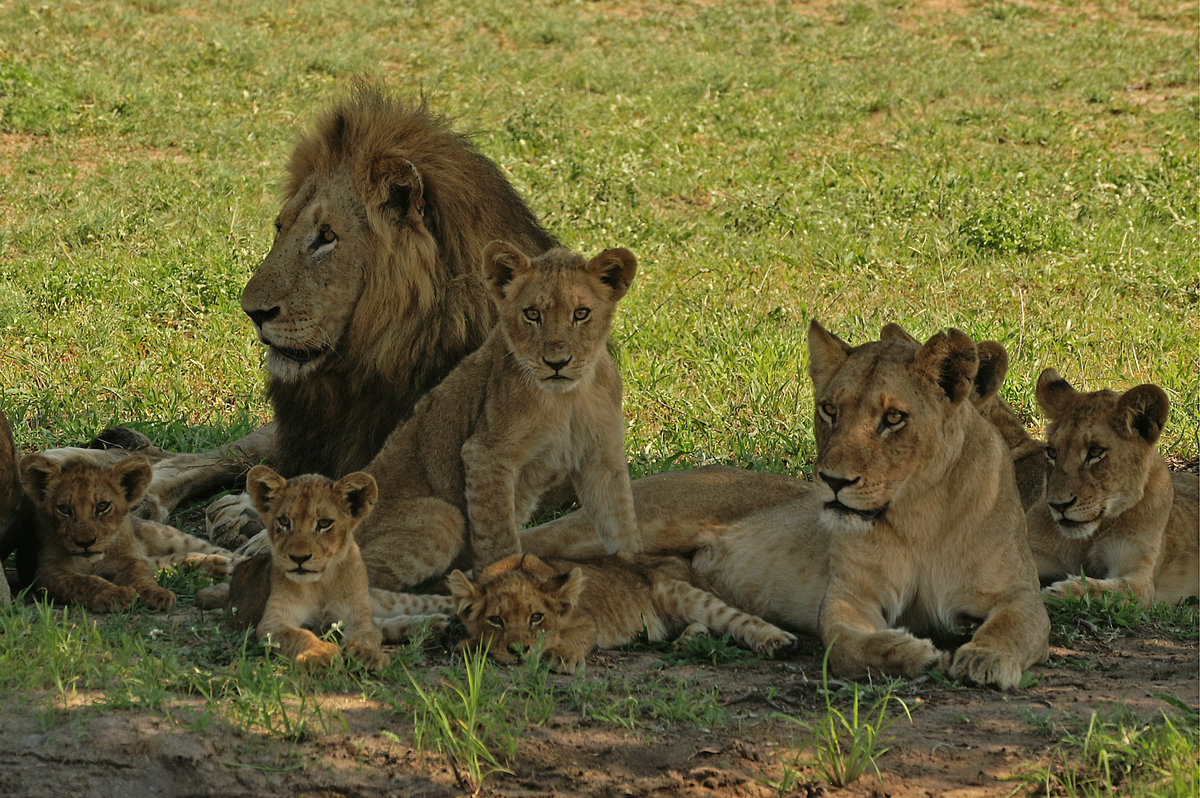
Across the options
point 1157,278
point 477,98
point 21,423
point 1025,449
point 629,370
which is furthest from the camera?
point 477,98

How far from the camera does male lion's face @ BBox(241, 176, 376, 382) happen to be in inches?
205

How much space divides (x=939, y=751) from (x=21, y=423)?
16.0 feet

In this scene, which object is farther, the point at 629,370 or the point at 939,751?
the point at 629,370

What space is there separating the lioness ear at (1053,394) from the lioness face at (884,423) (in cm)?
113

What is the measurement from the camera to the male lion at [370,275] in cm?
527

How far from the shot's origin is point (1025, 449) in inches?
210

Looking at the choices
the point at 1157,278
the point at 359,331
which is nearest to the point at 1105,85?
the point at 1157,278

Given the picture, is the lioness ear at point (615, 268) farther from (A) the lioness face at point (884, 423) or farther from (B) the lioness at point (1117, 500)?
(B) the lioness at point (1117, 500)

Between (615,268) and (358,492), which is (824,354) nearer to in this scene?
(615,268)

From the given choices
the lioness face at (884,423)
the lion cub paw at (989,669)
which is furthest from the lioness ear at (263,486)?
the lion cub paw at (989,669)

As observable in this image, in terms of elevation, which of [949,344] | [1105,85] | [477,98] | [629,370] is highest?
[1105,85]

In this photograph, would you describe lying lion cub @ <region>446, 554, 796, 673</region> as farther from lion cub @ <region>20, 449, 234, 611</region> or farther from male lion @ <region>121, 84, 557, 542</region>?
male lion @ <region>121, 84, 557, 542</region>

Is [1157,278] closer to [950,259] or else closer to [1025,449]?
[950,259]

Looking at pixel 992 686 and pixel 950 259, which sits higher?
pixel 950 259
